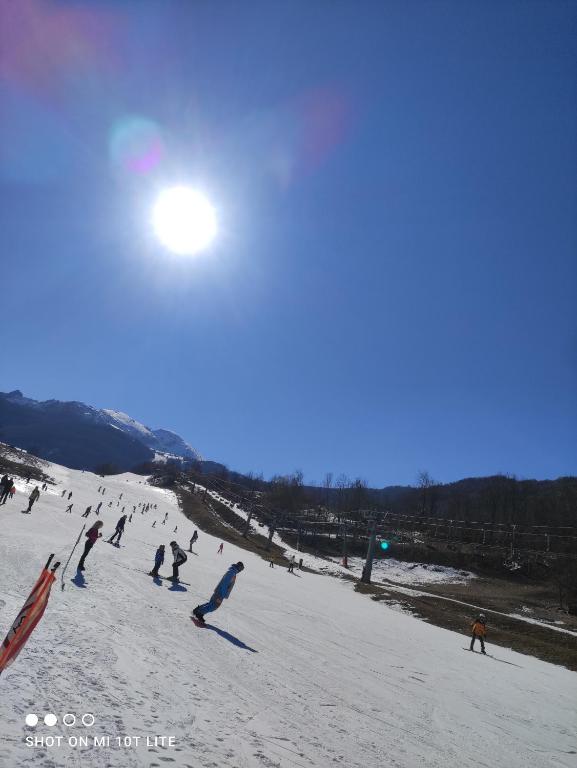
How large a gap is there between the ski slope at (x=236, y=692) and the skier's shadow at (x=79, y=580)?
10 cm

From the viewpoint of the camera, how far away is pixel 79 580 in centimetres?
1146

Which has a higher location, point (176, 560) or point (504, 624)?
point (176, 560)

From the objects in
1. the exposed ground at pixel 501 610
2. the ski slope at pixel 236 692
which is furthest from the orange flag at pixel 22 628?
the exposed ground at pixel 501 610

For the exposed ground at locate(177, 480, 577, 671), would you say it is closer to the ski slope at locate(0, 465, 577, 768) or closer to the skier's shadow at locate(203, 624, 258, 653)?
the ski slope at locate(0, 465, 577, 768)

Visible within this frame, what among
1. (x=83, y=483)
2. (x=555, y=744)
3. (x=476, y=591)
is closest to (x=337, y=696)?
(x=555, y=744)

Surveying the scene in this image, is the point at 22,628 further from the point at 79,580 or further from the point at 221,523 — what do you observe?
the point at 221,523

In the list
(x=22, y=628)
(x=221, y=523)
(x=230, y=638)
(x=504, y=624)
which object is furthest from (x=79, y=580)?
(x=221, y=523)

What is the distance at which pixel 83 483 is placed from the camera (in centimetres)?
7850

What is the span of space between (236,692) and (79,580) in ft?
23.4

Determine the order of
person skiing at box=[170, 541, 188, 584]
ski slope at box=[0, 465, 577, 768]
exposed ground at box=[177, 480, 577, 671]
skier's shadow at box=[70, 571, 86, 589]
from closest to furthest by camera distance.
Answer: ski slope at box=[0, 465, 577, 768], skier's shadow at box=[70, 571, 86, 589], person skiing at box=[170, 541, 188, 584], exposed ground at box=[177, 480, 577, 671]

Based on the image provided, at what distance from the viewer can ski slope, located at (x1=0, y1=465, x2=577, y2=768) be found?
4609mm

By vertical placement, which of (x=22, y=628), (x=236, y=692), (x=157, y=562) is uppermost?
(x=22, y=628)

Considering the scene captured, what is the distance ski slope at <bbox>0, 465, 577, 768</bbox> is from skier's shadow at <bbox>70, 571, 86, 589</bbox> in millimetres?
96

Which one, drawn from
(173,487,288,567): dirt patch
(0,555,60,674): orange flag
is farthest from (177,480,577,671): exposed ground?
(0,555,60,674): orange flag
